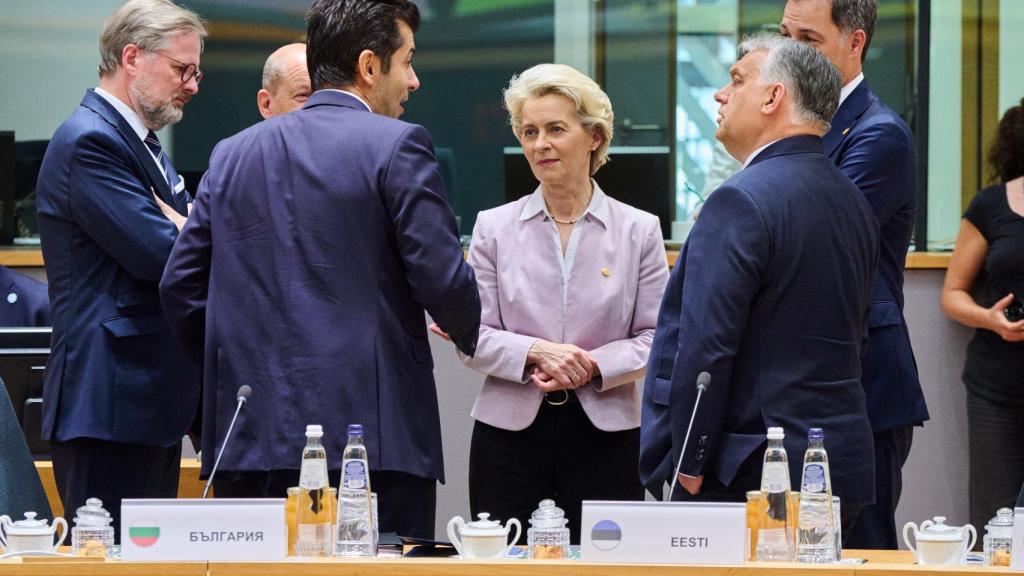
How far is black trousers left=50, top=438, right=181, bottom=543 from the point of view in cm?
278

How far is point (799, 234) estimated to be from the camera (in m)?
2.35

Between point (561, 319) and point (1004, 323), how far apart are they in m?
1.59

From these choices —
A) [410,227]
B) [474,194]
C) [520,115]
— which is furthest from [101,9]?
[410,227]

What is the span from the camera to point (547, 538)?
6.82 ft

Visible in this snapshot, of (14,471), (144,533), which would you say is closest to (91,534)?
(144,533)

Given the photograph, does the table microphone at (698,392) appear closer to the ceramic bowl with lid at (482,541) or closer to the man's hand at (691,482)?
the man's hand at (691,482)

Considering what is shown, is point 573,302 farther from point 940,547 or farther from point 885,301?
point 940,547

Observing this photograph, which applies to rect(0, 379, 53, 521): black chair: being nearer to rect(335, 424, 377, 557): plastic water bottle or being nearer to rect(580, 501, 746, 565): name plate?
rect(335, 424, 377, 557): plastic water bottle

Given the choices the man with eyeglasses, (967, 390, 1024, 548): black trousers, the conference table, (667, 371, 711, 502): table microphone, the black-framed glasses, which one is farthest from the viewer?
(967, 390, 1024, 548): black trousers

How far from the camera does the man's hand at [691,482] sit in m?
2.39

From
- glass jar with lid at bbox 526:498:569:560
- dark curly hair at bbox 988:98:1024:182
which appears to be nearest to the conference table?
glass jar with lid at bbox 526:498:569:560

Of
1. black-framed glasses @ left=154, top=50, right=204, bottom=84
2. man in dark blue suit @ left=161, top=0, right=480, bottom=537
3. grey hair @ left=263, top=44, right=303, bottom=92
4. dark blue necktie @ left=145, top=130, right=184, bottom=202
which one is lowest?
man in dark blue suit @ left=161, top=0, right=480, bottom=537

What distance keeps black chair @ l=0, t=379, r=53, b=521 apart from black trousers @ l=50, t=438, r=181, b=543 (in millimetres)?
174

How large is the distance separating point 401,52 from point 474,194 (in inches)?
108
